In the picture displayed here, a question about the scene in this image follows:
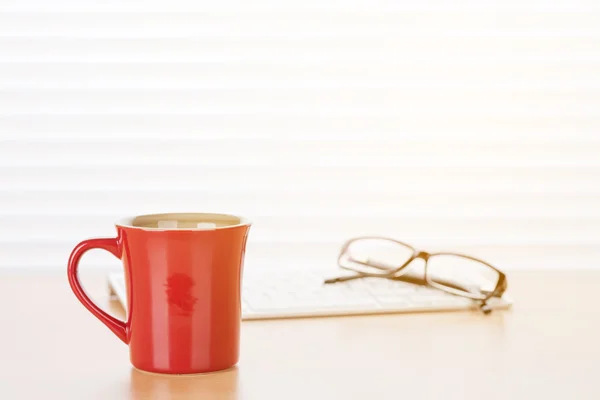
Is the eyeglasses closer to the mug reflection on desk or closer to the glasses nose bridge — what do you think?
the glasses nose bridge

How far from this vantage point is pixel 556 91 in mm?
1646

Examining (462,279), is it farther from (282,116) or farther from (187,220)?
(282,116)

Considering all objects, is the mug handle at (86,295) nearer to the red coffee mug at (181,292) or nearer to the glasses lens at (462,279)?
the red coffee mug at (181,292)

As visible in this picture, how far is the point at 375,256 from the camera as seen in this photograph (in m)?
1.03

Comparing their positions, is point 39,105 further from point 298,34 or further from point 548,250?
point 548,250

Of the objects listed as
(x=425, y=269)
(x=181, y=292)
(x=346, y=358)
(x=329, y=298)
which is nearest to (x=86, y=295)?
(x=181, y=292)

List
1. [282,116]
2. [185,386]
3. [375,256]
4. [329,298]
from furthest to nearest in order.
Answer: [282,116]
[375,256]
[329,298]
[185,386]

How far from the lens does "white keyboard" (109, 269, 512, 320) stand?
822mm

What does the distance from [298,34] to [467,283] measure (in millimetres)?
807

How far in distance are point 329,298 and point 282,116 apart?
77 cm

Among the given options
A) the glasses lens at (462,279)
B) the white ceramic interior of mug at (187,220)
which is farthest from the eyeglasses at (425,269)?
the white ceramic interior of mug at (187,220)

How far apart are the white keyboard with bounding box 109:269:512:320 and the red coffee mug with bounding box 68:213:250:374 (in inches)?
7.5

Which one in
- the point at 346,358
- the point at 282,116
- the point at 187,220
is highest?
the point at 282,116

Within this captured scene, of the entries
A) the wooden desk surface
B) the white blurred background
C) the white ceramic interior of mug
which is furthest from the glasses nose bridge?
the white blurred background
